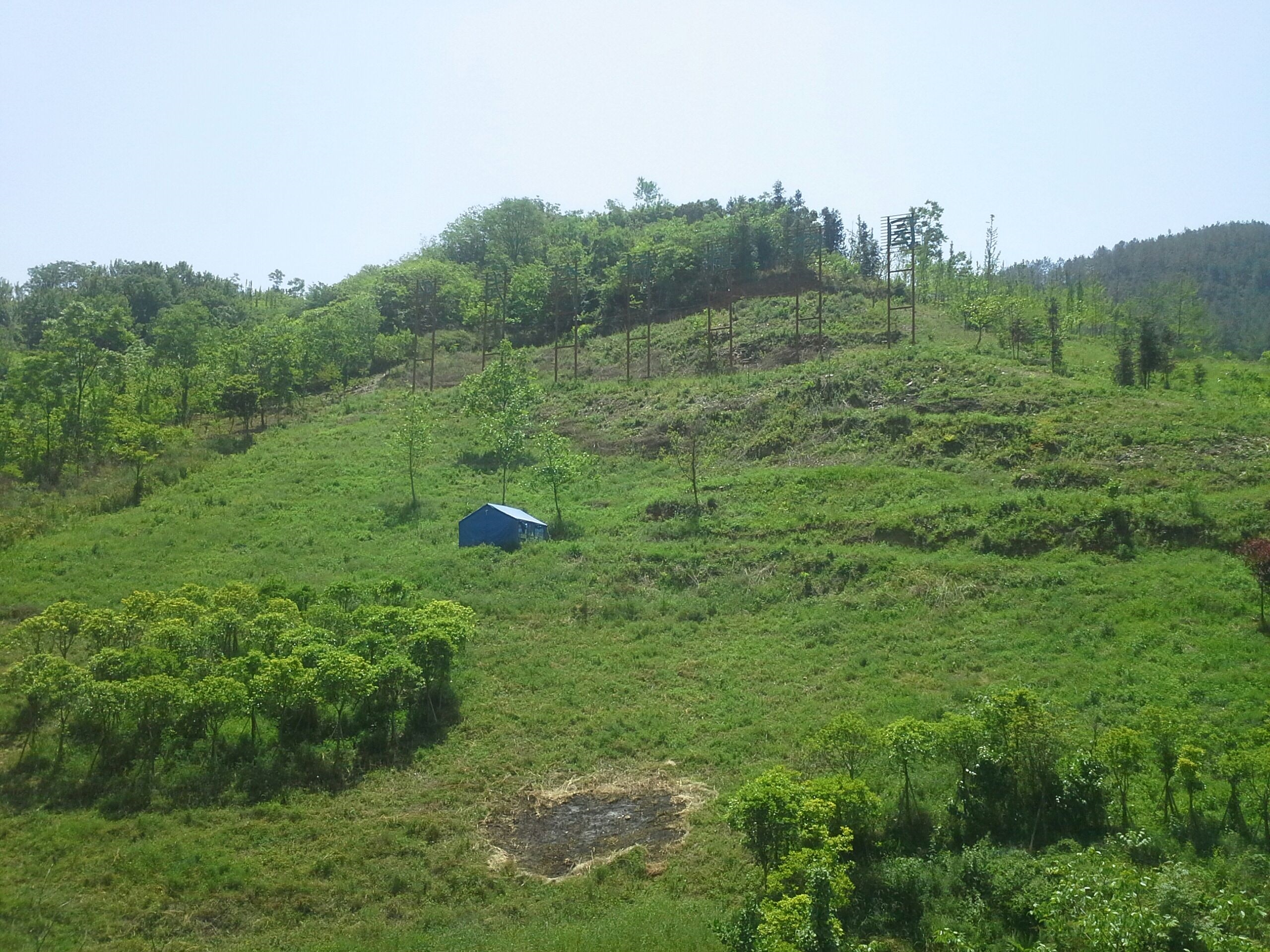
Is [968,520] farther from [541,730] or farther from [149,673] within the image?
[149,673]

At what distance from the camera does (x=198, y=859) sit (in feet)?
43.4

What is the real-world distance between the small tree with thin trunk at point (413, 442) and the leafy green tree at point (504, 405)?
270 centimetres

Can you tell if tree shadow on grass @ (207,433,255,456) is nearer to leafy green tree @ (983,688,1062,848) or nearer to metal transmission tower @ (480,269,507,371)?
metal transmission tower @ (480,269,507,371)

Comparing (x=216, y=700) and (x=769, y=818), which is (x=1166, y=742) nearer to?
(x=769, y=818)

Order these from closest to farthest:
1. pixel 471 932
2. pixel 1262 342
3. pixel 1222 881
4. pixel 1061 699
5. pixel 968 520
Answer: pixel 1222 881, pixel 471 932, pixel 1061 699, pixel 968 520, pixel 1262 342

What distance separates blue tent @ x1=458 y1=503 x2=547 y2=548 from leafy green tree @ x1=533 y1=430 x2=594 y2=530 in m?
1.44

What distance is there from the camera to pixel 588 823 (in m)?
14.5

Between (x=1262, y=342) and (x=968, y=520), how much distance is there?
7228cm

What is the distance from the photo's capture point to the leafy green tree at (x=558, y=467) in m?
31.1

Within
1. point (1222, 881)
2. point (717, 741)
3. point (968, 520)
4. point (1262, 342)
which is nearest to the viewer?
point (1222, 881)

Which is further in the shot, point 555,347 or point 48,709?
point 555,347

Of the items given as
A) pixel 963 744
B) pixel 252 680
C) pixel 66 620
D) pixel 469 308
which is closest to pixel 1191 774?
pixel 963 744

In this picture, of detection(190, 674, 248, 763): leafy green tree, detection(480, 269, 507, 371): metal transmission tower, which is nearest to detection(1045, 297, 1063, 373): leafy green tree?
detection(480, 269, 507, 371): metal transmission tower

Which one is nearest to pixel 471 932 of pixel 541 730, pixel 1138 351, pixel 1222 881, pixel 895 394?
pixel 541 730
